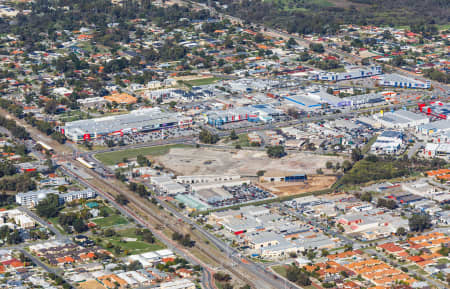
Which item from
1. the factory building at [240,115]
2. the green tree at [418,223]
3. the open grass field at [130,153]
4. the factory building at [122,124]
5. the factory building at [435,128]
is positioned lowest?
the open grass field at [130,153]

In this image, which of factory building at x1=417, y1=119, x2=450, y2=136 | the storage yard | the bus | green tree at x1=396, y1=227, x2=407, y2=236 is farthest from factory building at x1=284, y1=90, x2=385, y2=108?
green tree at x1=396, y1=227, x2=407, y2=236

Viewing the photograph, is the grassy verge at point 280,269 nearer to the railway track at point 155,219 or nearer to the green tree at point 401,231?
the railway track at point 155,219

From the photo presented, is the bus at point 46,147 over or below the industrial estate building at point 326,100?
below

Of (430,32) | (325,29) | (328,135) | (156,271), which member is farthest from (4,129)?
(430,32)

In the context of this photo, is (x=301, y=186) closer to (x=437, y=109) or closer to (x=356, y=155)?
(x=356, y=155)

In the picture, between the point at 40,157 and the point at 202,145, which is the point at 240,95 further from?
the point at 40,157

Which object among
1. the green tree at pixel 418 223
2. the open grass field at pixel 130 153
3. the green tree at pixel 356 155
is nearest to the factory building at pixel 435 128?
the green tree at pixel 356 155

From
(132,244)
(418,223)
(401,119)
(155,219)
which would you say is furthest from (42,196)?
(401,119)
